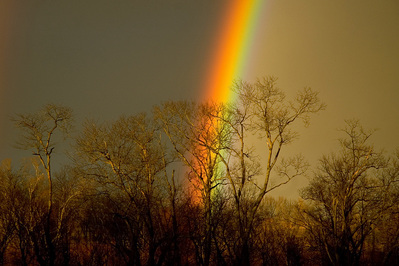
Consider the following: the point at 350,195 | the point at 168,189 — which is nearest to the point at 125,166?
the point at 168,189

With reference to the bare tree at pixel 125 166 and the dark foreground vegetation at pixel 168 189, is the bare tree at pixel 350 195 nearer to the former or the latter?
the dark foreground vegetation at pixel 168 189

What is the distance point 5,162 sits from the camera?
32.3 metres

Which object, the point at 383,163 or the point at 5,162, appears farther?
the point at 5,162

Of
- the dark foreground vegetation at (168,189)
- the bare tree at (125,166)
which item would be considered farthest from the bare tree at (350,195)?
the bare tree at (125,166)

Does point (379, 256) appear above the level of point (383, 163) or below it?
below

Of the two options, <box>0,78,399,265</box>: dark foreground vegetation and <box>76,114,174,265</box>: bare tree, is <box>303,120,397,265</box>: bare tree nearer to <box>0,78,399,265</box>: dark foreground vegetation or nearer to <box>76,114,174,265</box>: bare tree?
<box>0,78,399,265</box>: dark foreground vegetation

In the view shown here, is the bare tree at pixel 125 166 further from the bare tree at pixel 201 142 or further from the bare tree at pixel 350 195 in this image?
the bare tree at pixel 350 195

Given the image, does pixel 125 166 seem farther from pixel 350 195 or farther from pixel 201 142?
pixel 350 195

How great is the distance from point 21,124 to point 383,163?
68.3 ft

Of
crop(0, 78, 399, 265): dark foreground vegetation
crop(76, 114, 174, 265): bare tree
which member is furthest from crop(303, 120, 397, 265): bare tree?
crop(76, 114, 174, 265): bare tree

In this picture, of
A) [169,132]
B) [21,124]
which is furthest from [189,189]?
[21,124]

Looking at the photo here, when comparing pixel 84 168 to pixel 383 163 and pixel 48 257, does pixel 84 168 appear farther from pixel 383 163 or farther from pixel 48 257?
pixel 383 163

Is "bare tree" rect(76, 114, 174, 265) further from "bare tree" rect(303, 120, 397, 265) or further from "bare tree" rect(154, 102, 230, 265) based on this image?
"bare tree" rect(303, 120, 397, 265)

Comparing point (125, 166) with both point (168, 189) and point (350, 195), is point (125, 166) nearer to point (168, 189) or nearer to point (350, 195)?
point (168, 189)
